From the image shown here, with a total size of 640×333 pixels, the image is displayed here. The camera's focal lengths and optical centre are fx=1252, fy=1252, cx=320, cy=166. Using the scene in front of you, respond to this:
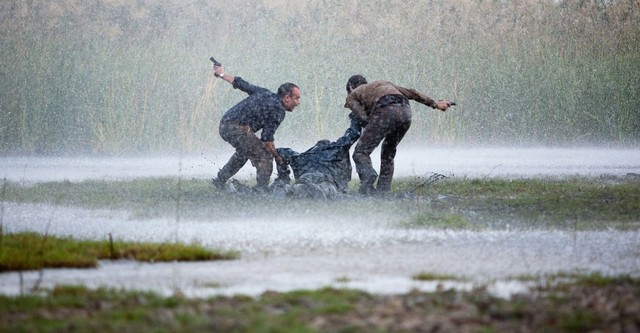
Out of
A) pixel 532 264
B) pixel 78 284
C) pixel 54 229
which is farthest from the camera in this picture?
pixel 54 229

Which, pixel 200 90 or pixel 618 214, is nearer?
pixel 618 214

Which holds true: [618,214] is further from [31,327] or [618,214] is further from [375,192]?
[31,327]

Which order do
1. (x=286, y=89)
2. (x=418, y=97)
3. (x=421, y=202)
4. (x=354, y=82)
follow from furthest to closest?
(x=354, y=82) < (x=286, y=89) < (x=418, y=97) < (x=421, y=202)

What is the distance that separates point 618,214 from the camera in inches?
595

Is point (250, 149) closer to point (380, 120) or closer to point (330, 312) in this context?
point (380, 120)

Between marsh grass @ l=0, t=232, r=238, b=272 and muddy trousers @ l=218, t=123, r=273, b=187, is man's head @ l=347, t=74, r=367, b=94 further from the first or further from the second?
marsh grass @ l=0, t=232, r=238, b=272

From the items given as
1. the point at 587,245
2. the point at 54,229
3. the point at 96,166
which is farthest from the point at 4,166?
the point at 587,245

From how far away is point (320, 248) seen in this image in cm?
1179

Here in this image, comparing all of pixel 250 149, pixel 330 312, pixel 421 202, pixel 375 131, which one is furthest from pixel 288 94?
pixel 330 312

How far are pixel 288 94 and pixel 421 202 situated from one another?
2859 millimetres

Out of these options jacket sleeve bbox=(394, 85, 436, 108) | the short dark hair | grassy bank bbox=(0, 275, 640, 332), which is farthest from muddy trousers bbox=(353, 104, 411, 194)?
grassy bank bbox=(0, 275, 640, 332)

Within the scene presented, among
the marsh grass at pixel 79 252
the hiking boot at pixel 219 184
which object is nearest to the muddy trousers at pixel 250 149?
the hiking boot at pixel 219 184

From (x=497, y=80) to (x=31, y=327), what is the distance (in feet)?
66.0

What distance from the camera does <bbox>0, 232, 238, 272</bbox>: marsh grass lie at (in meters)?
10.3
